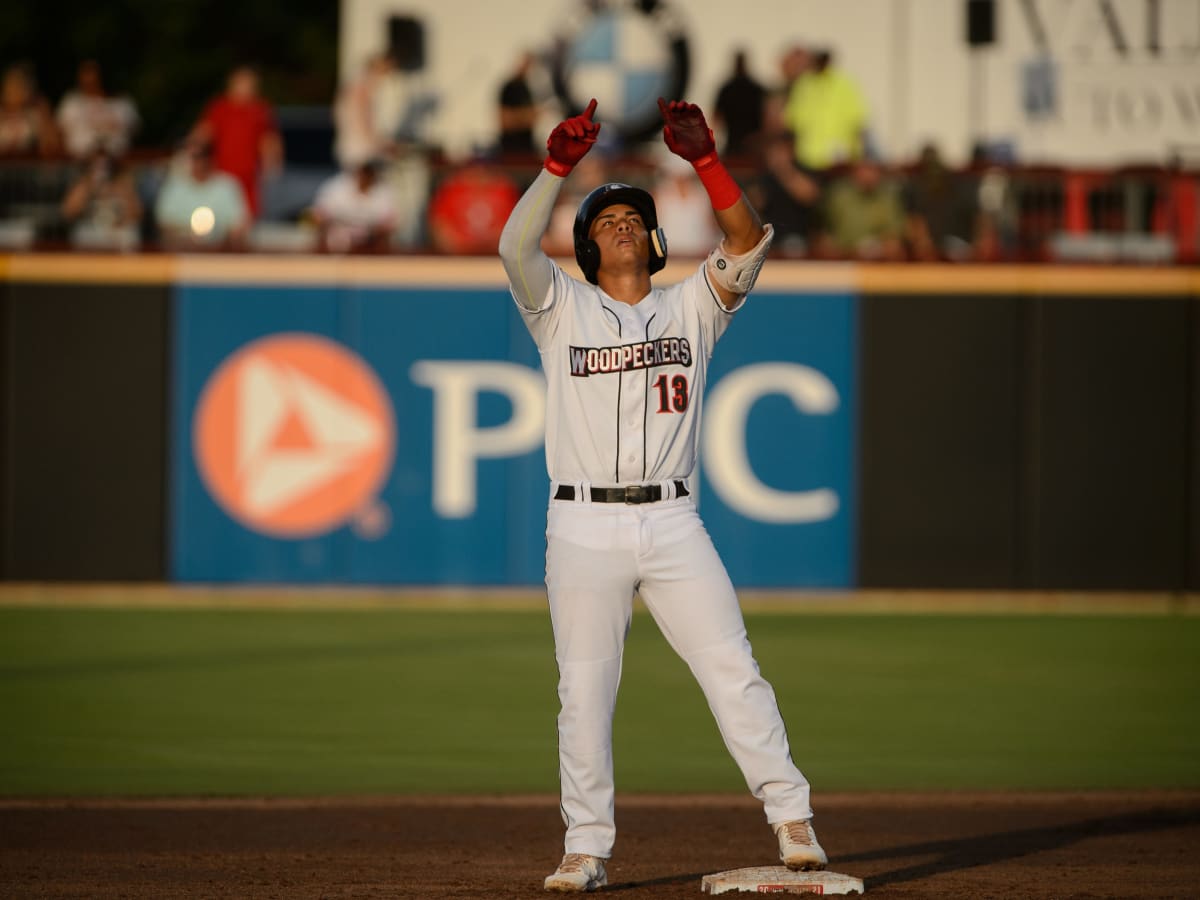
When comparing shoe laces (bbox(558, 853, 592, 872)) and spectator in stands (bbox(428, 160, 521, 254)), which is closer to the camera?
shoe laces (bbox(558, 853, 592, 872))

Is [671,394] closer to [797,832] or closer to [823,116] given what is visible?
[797,832]

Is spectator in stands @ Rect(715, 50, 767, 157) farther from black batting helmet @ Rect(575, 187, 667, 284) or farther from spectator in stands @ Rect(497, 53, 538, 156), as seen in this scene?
black batting helmet @ Rect(575, 187, 667, 284)

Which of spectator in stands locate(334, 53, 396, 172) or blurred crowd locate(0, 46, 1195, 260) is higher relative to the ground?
spectator in stands locate(334, 53, 396, 172)

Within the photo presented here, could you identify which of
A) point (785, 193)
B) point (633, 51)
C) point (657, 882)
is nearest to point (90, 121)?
point (633, 51)

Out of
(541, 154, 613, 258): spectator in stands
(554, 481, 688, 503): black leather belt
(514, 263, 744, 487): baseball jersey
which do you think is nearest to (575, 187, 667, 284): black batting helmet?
(514, 263, 744, 487): baseball jersey

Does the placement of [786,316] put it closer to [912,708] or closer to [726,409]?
[726,409]

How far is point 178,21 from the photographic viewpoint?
41531mm

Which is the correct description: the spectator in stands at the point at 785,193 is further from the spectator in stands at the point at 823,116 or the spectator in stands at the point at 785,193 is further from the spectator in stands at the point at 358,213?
the spectator in stands at the point at 358,213

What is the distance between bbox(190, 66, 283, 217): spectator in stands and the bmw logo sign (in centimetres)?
299

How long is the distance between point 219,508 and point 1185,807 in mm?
9331

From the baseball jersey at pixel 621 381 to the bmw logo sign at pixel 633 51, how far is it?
11.9m

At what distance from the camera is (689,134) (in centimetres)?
638

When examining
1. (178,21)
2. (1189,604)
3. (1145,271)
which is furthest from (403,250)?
(178,21)

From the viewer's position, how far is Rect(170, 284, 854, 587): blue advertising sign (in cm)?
1580
